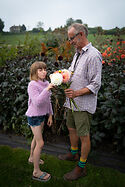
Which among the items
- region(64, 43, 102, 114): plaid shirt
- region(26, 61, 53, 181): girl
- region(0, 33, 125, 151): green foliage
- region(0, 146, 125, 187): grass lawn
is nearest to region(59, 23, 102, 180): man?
region(64, 43, 102, 114): plaid shirt

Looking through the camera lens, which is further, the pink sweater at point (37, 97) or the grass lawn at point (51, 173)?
the grass lawn at point (51, 173)

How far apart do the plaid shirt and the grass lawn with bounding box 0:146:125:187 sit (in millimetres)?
1008

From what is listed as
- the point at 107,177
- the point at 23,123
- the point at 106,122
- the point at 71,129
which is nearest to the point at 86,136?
the point at 71,129

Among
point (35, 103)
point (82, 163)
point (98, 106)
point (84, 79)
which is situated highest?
point (84, 79)

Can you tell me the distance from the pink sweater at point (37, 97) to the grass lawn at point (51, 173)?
94 cm

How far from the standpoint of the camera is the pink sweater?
178 centimetres

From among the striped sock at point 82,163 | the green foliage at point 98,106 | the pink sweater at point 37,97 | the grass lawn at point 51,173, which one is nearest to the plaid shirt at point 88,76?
the pink sweater at point 37,97

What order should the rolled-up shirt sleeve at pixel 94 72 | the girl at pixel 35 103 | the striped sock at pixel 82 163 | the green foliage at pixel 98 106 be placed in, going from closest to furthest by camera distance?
1. the rolled-up shirt sleeve at pixel 94 72
2. the girl at pixel 35 103
3. the striped sock at pixel 82 163
4. the green foliage at pixel 98 106

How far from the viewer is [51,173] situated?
2.24 m

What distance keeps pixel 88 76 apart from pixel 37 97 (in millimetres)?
650

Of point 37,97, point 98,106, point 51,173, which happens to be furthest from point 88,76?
point 51,173

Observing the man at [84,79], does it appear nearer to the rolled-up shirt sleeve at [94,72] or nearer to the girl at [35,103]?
the rolled-up shirt sleeve at [94,72]

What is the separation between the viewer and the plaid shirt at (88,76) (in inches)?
67.6

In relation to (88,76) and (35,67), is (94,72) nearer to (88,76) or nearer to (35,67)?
(88,76)
